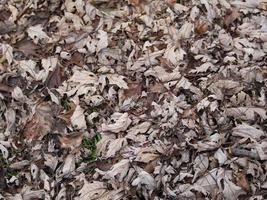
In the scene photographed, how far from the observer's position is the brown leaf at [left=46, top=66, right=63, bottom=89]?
162 inches

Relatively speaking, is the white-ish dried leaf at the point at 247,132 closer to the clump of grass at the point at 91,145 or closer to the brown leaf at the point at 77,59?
the clump of grass at the point at 91,145

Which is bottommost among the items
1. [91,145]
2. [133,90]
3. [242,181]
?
[91,145]

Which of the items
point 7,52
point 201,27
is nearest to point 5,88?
point 7,52

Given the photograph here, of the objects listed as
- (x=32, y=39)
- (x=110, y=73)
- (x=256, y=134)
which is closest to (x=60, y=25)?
(x=32, y=39)

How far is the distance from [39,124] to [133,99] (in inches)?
30.9

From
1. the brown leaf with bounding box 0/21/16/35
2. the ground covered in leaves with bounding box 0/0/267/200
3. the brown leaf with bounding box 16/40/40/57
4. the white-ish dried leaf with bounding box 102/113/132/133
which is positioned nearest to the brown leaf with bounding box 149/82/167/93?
the ground covered in leaves with bounding box 0/0/267/200

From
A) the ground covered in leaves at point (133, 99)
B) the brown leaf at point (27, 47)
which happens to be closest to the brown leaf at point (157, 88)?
the ground covered in leaves at point (133, 99)

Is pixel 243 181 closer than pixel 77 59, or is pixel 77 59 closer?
pixel 243 181

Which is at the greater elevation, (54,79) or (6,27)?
(6,27)

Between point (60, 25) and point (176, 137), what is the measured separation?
1.66m

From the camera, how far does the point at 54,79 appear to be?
13.6 ft

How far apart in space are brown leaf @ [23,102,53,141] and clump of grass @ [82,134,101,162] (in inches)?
12.8

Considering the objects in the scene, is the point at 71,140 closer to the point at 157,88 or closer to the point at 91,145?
the point at 91,145

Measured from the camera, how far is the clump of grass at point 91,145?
Result: 371cm
